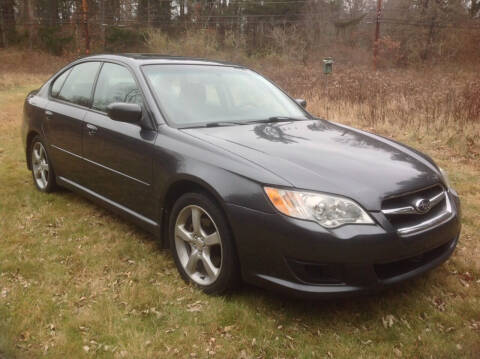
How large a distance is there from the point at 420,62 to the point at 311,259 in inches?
1178

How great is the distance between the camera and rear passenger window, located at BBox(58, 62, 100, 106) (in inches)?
168

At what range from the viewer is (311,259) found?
2.47m

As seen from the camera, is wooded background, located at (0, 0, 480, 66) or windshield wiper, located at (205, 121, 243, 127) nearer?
windshield wiper, located at (205, 121, 243, 127)

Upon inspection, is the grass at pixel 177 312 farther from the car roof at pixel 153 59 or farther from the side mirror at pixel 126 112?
the car roof at pixel 153 59

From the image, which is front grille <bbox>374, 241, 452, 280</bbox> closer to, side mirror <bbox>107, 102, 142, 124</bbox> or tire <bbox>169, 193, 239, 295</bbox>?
tire <bbox>169, 193, 239, 295</bbox>

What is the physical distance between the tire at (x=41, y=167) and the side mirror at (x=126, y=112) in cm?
188

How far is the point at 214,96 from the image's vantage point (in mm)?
3791

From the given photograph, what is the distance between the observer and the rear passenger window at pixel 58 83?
482cm

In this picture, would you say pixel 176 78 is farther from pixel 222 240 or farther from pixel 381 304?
pixel 381 304

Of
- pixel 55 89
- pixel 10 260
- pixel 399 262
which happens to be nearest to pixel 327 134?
pixel 399 262

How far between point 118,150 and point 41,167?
2.00m

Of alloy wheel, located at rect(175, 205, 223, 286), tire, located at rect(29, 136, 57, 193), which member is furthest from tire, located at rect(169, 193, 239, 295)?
tire, located at rect(29, 136, 57, 193)

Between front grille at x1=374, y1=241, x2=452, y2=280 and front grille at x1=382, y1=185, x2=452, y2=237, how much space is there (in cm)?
20

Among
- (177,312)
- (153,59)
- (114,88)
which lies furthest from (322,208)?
(114,88)
